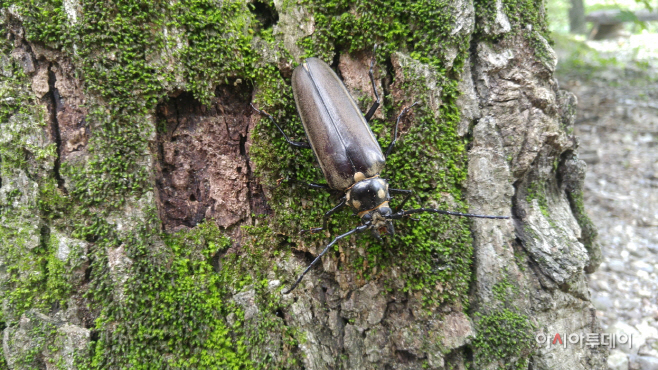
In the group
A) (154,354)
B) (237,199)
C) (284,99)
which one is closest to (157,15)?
(284,99)

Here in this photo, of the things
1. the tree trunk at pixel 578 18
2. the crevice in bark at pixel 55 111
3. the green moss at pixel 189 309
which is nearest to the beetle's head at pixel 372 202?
the green moss at pixel 189 309

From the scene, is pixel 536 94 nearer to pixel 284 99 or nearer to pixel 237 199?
pixel 284 99

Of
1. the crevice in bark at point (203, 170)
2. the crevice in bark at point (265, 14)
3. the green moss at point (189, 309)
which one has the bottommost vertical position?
the green moss at point (189, 309)

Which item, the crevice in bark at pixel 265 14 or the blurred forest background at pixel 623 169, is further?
the blurred forest background at pixel 623 169

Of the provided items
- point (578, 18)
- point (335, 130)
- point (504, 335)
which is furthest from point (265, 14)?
point (578, 18)

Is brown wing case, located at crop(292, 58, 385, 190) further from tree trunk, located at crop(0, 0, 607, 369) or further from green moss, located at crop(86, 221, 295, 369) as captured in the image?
green moss, located at crop(86, 221, 295, 369)

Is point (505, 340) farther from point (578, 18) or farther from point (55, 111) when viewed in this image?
point (578, 18)

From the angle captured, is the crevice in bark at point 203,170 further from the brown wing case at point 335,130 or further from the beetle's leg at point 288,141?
the brown wing case at point 335,130
